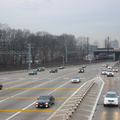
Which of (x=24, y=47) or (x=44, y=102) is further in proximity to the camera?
(x=24, y=47)

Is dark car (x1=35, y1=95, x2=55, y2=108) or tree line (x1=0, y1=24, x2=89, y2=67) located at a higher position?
tree line (x1=0, y1=24, x2=89, y2=67)

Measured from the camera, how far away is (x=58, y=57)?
503 ft

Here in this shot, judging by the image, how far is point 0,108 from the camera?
914 inches

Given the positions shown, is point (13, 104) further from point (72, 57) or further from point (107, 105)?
point (72, 57)

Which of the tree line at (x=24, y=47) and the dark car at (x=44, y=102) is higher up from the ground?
the tree line at (x=24, y=47)

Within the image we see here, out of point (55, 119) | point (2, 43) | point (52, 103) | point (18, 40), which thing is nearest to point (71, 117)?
Answer: point (55, 119)

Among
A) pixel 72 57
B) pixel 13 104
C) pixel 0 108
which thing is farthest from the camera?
pixel 72 57

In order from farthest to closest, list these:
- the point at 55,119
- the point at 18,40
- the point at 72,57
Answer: the point at 72,57 → the point at 18,40 → the point at 55,119

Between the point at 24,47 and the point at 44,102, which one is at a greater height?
the point at 24,47

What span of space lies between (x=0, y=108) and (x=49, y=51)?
410 ft

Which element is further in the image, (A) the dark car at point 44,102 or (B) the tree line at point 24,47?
(B) the tree line at point 24,47

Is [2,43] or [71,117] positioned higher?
[2,43]

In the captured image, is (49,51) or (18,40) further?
(49,51)

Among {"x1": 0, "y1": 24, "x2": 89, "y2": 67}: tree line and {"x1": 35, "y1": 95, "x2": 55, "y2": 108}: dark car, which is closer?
{"x1": 35, "y1": 95, "x2": 55, "y2": 108}: dark car
